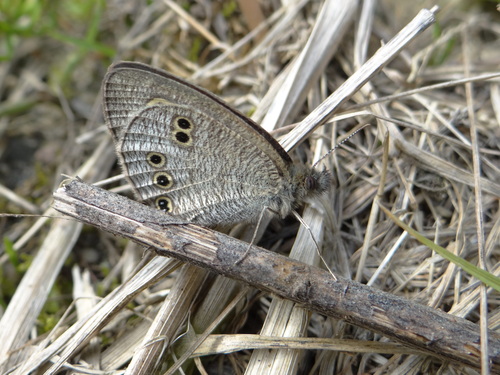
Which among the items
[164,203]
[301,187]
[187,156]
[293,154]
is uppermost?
[293,154]

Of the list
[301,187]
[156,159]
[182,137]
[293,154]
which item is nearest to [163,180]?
[156,159]

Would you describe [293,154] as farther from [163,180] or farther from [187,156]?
[163,180]

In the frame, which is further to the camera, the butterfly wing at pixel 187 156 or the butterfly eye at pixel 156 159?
the butterfly eye at pixel 156 159

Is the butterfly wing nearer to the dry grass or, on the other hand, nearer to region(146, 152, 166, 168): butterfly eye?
region(146, 152, 166, 168): butterfly eye

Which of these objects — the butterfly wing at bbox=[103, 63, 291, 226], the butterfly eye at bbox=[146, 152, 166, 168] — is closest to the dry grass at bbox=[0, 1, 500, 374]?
the butterfly wing at bbox=[103, 63, 291, 226]

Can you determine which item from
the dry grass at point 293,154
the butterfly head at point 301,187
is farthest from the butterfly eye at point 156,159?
the butterfly head at point 301,187

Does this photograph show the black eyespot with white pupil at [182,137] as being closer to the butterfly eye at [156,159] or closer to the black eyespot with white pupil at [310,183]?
the butterfly eye at [156,159]

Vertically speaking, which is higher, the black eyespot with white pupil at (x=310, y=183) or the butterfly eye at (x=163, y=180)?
the black eyespot with white pupil at (x=310, y=183)
